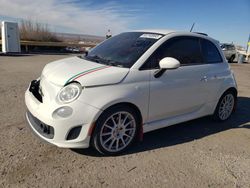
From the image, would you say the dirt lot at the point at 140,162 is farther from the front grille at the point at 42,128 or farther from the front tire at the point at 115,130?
the front grille at the point at 42,128

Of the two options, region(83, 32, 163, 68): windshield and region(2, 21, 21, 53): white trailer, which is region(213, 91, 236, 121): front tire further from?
region(2, 21, 21, 53): white trailer

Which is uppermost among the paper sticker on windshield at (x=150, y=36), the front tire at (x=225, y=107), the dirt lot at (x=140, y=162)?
the paper sticker on windshield at (x=150, y=36)

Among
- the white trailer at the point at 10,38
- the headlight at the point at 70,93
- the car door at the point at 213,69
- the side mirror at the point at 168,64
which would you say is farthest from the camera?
the white trailer at the point at 10,38

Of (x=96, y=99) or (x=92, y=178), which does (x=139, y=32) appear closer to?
(x=96, y=99)

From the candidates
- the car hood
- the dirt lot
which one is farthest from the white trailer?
the car hood

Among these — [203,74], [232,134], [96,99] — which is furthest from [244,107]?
[96,99]

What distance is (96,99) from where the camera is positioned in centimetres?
294

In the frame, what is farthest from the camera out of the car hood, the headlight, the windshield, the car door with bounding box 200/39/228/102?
the car door with bounding box 200/39/228/102

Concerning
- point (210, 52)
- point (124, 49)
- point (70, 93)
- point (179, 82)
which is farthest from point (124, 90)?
point (210, 52)

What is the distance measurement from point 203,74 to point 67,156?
255 centimetres

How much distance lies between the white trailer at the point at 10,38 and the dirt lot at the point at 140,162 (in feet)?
44.8

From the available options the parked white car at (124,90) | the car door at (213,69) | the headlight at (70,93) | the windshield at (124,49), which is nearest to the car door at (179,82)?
the parked white car at (124,90)

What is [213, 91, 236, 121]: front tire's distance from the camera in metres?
4.73

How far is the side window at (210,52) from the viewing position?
4359 mm
